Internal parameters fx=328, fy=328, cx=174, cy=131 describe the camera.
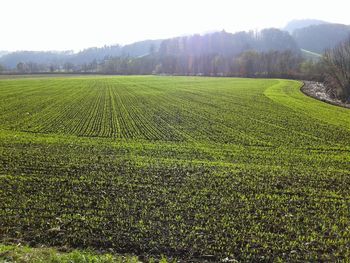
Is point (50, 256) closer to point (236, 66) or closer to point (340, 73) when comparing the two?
point (340, 73)

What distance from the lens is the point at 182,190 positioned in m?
13.3

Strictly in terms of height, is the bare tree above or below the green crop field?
above

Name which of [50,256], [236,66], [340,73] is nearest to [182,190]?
[50,256]

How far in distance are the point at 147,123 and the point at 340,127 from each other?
53.9ft

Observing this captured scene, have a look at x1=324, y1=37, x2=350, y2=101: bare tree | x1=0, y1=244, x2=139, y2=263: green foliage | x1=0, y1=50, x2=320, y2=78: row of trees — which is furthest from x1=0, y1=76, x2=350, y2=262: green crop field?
x1=0, y1=50, x2=320, y2=78: row of trees

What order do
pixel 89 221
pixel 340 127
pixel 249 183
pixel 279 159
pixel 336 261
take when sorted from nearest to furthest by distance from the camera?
pixel 336 261 → pixel 89 221 → pixel 249 183 → pixel 279 159 → pixel 340 127

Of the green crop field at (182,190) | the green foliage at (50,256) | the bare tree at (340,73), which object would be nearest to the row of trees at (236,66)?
the bare tree at (340,73)

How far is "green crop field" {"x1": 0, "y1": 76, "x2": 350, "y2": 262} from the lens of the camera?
959 cm

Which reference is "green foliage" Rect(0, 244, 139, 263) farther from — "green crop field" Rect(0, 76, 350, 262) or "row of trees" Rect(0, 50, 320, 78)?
"row of trees" Rect(0, 50, 320, 78)

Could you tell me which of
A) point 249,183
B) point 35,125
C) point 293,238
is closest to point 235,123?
point 249,183

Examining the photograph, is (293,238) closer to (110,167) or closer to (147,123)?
(110,167)

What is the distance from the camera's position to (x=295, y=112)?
1404 inches

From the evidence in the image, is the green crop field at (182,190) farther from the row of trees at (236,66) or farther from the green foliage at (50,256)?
the row of trees at (236,66)

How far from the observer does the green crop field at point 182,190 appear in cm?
959
